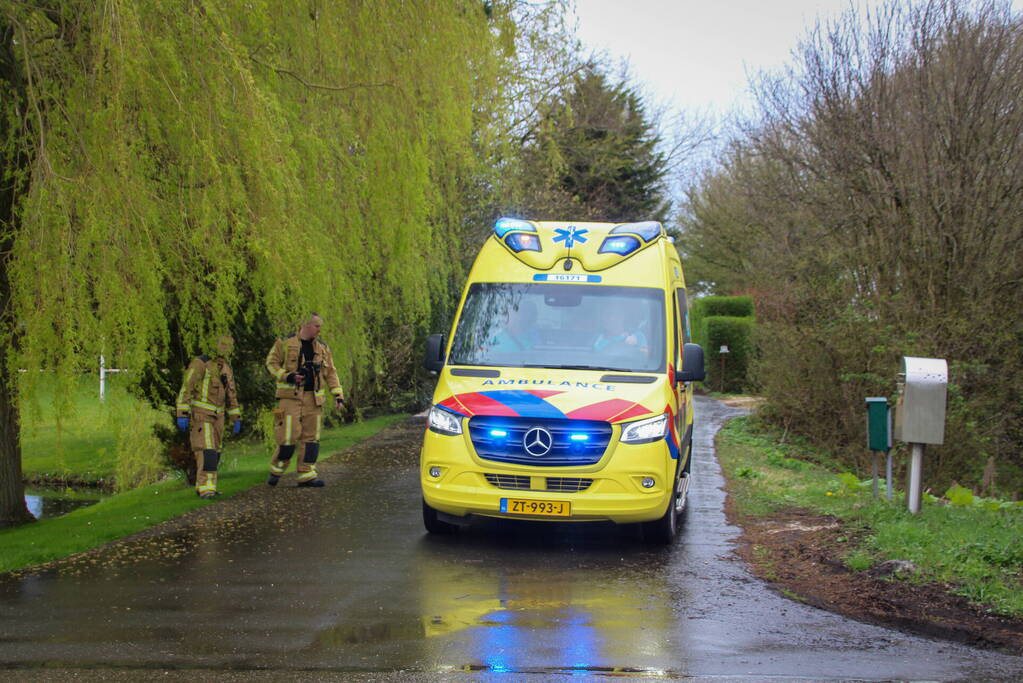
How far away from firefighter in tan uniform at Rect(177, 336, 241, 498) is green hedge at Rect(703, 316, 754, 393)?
2137 centimetres

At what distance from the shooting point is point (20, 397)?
7.99 meters

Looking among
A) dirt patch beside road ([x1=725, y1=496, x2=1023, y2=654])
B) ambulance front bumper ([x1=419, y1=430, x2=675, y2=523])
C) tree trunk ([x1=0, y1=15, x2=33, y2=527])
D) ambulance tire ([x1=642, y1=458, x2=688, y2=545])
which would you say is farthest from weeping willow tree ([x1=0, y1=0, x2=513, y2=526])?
dirt patch beside road ([x1=725, y1=496, x2=1023, y2=654])

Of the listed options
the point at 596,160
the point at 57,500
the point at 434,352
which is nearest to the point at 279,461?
the point at 434,352

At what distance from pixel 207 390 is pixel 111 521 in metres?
1.67

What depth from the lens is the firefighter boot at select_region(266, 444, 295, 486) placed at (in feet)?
38.3

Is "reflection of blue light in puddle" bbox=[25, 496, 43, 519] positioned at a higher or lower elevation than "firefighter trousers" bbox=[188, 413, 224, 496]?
lower

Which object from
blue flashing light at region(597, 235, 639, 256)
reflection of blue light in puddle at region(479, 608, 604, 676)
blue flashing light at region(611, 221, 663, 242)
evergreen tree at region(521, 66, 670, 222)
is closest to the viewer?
reflection of blue light in puddle at region(479, 608, 604, 676)

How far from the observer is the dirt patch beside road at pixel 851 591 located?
6273mm

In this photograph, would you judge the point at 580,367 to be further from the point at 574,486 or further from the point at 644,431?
the point at 574,486

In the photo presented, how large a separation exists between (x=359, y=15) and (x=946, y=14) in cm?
970

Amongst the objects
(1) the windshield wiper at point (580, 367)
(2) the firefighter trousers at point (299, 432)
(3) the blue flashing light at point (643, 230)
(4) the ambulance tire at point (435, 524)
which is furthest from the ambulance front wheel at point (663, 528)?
(2) the firefighter trousers at point (299, 432)

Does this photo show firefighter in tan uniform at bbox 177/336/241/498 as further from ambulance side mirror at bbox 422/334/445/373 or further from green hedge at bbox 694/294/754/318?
green hedge at bbox 694/294/754/318

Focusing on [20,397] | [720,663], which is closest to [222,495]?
[20,397]

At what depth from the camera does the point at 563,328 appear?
9.33 metres
